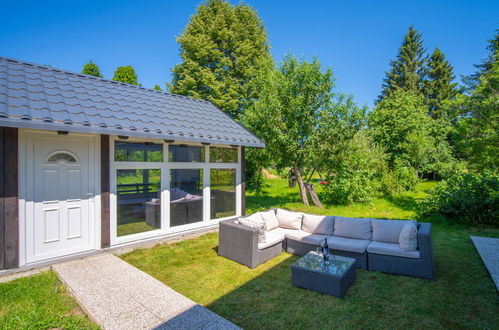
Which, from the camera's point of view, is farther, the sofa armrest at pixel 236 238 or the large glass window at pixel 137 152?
the large glass window at pixel 137 152

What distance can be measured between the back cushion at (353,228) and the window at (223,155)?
3840 mm

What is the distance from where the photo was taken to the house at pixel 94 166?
466 cm

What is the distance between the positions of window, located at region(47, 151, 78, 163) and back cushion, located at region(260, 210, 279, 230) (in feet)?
14.0

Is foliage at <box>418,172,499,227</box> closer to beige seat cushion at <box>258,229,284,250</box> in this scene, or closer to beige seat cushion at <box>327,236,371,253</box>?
beige seat cushion at <box>327,236,371,253</box>

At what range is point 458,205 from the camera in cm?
855

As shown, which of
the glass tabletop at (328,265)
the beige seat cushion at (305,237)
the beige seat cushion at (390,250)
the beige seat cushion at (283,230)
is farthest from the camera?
the beige seat cushion at (283,230)

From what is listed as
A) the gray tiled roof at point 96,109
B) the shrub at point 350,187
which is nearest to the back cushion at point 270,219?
the gray tiled roof at point 96,109

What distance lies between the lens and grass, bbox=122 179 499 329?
3.36m

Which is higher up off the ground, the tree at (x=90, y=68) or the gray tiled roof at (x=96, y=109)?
the tree at (x=90, y=68)

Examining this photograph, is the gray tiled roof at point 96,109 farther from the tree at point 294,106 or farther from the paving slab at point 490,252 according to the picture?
the paving slab at point 490,252

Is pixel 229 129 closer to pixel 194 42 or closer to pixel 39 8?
pixel 39 8

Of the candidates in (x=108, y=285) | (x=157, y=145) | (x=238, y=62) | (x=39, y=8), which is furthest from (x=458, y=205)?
(x=39, y=8)

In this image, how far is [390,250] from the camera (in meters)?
4.76

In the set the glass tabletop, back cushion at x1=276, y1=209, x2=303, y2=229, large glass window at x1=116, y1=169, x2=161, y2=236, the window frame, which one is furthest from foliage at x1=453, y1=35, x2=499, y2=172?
large glass window at x1=116, y1=169, x2=161, y2=236
